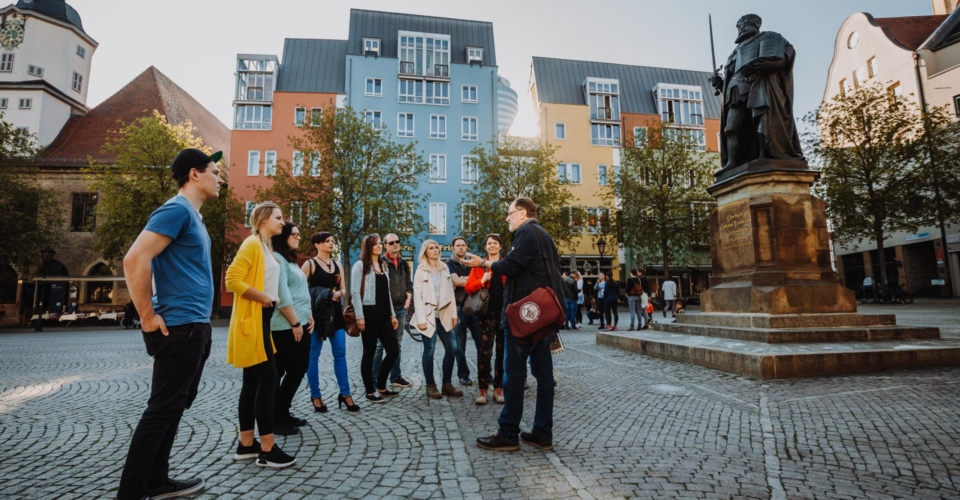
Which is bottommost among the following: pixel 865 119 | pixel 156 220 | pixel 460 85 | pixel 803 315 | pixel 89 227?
pixel 803 315

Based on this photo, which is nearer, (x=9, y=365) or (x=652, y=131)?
(x=9, y=365)

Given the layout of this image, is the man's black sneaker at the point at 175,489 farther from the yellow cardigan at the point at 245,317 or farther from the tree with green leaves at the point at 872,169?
the tree with green leaves at the point at 872,169

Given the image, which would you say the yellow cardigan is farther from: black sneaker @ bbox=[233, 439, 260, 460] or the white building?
the white building

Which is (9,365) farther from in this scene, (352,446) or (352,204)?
(352,204)

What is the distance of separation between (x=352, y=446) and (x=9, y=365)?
10585 millimetres

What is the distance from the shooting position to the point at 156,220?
2.89 metres

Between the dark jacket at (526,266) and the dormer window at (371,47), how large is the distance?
129 feet

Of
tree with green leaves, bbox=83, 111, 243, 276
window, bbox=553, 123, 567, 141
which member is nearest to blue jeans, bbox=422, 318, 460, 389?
tree with green leaves, bbox=83, 111, 243, 276

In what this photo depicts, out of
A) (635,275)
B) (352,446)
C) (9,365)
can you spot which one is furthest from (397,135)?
(352,446)

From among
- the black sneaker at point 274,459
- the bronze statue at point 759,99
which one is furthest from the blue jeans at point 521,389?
the bronze statue at point 759,99

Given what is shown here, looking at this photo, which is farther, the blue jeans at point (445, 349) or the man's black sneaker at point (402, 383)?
the man's black sneaker at point (402, 383)

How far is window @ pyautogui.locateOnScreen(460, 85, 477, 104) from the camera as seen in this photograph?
40.2 m

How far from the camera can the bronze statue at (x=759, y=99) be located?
9422 millimetres

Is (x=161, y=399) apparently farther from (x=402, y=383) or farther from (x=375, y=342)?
(x=402, y=383)
